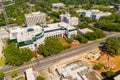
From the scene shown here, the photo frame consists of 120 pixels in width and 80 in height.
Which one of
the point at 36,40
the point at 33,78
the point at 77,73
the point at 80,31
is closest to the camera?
the point at 33,78

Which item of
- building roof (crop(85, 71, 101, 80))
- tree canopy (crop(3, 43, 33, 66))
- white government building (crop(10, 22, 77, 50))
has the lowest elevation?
building roof (crop(85, 71, 101, 80))

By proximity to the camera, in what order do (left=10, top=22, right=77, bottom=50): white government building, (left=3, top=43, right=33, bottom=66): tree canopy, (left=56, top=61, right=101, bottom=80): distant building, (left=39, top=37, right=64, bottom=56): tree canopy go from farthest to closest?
(left=10, top=22, right=77, bottom=50): white government building
(left=39, top=37, right=64, bottom=56): tree canopy
(left=3, top=43, right=33, bottom=66): tree canopy
(left=56, top=61, right=101, bottom=80): distant building

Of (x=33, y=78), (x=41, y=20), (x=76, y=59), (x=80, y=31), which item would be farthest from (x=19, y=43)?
(x=41, y=20)

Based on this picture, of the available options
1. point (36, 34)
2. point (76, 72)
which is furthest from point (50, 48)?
point (76, 72)

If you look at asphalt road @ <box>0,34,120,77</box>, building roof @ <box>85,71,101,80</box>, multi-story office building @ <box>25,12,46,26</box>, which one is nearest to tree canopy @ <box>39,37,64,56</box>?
asphalt road @ <box>0,34,120,77</box>

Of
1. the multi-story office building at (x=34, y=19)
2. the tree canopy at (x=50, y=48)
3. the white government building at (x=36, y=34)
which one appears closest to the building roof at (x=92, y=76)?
the tree canopy at (x=50, y=48)

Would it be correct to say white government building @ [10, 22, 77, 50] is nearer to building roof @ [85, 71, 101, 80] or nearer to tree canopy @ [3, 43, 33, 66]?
tree canopy @ [3, 43, 33, 66]

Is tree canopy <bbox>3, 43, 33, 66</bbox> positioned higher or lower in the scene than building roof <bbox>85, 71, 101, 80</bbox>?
higher

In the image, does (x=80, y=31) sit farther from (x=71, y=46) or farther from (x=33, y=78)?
(x=33, y=78)
